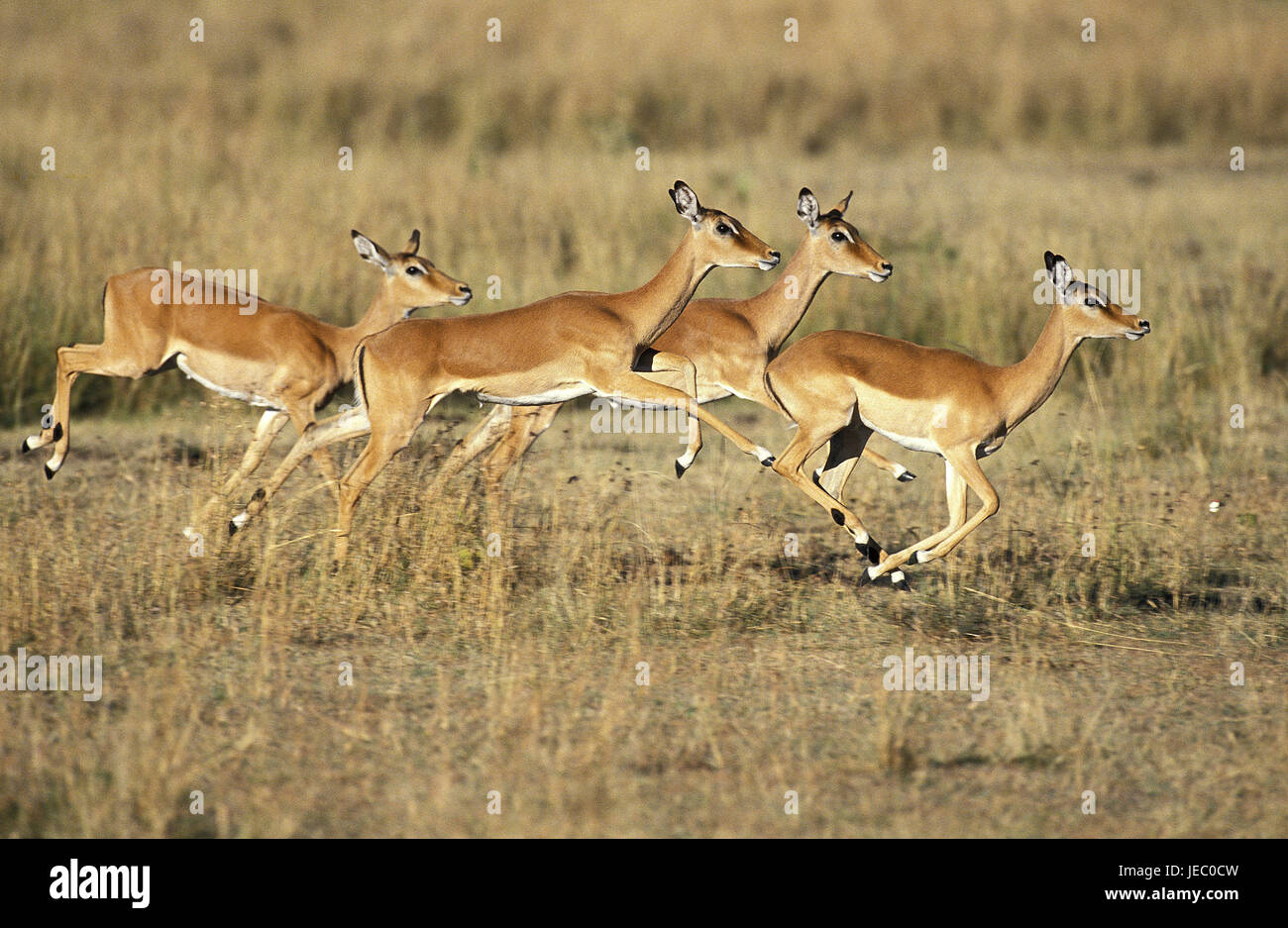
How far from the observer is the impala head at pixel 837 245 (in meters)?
8.70

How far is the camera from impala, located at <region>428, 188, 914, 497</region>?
349 inches

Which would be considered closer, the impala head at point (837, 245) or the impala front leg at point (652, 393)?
the impala front leg at point (652, 393)

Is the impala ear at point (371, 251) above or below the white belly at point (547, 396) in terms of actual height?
above

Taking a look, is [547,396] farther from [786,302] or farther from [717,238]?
[786,302]

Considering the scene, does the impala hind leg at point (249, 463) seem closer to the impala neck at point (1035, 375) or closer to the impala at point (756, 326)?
the impala at point (756, 326)

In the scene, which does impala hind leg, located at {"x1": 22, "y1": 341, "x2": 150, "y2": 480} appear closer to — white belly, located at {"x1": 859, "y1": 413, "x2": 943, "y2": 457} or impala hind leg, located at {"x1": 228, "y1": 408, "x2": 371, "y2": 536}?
impala hind leg, located at {"x1": 228, "y1": 408, "x2": 371, "y2": 536}

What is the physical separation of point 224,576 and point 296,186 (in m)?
8.27

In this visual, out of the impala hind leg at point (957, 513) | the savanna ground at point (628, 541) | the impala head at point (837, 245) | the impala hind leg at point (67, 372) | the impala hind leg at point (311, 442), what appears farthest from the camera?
the impala hind leg at point (67, 372)

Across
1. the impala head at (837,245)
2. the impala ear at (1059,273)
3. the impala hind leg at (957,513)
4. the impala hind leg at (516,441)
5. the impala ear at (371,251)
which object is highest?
the impala ear at (371,251)

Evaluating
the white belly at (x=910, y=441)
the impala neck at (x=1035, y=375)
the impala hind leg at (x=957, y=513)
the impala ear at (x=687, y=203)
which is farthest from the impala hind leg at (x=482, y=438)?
the impala neck at (x=1035, y=375)

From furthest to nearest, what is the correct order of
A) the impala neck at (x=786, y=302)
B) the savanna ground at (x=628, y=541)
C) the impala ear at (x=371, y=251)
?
the impala ear at (x=371, y=251)
the impala neck at (x=786, y=302)
the savanna ground at (x=628, y=541)

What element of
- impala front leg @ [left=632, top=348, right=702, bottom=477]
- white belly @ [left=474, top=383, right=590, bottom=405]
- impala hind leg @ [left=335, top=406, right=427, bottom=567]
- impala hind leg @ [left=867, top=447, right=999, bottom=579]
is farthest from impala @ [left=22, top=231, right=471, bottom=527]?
impala hind leg @ [left=867, top=447, right=999, bottom=579]

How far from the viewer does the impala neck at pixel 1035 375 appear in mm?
8469
